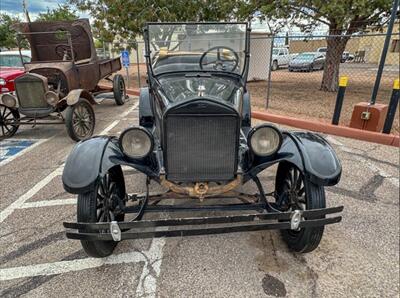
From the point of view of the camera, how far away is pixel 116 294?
2156 millimetres

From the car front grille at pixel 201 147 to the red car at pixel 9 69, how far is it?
347 inches

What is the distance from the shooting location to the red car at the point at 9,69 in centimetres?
861

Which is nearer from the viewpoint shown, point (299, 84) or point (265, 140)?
point (265, 140)

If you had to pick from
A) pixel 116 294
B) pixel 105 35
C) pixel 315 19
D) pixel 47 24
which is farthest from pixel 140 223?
pixel 105 35

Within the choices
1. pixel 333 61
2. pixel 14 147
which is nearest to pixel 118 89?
pixel 14 147

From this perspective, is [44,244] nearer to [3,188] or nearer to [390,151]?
[3,188]

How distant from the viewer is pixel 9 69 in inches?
381

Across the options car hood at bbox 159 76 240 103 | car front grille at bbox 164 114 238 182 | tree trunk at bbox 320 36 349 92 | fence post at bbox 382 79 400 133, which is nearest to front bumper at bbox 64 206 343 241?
car front grille at bbox 164 114 238 182

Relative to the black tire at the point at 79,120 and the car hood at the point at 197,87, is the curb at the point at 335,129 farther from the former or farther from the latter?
the black tire at the point at 79,120

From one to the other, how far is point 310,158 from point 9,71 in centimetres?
1058

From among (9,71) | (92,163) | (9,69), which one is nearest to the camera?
(92,163)

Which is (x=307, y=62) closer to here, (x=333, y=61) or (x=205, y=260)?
(x=333, y=61)

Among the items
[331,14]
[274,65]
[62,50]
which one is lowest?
[274,65]

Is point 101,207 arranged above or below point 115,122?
above
